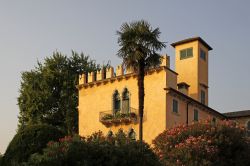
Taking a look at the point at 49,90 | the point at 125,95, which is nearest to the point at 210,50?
the point at 125,95

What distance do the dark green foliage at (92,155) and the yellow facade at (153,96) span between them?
72.7 ft

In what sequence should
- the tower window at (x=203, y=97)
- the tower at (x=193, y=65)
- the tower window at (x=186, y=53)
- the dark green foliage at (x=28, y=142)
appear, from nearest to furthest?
1. the dark green foliage at (x=28, y=142)
2. the tower at (x=193, y=65)
3. the tower window at (x=186, y=53)
4. the tower window at (x=203, y=97)

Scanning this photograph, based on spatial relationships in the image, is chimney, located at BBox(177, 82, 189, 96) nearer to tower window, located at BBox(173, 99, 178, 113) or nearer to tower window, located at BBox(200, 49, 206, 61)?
tower window, located at BBox(173, 99, 178, 113)

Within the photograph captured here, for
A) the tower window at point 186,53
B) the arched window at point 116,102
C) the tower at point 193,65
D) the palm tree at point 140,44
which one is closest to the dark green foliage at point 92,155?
the palm tree at point 140,44

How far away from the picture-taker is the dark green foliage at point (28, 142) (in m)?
28.7

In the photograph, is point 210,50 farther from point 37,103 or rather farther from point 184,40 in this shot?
point 37,103

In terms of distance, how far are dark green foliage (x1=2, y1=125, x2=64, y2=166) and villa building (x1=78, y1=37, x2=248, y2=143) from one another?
1322 centimetres

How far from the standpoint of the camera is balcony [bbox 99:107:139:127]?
42375 mm

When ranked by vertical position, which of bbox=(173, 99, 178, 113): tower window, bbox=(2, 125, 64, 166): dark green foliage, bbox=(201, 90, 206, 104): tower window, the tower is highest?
the tower

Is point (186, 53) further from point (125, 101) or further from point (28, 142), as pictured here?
point (28, 142)

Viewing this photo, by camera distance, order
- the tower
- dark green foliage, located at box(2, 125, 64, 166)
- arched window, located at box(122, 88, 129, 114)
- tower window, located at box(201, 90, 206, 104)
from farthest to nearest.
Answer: tower window, located at box(201, 90, 206, 104), the tower, arched window, located at box(122, 88, 129, 114), dark green foliage, located at box(2, 125, 64, 166)

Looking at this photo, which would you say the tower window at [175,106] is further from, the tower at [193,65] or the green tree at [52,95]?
the green tree at [52,95]

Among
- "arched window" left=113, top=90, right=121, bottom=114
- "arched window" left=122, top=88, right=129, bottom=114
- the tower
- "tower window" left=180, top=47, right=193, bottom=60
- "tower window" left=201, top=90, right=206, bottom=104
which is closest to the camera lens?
"arched window" left=122, top=88, right=129, bottom=114

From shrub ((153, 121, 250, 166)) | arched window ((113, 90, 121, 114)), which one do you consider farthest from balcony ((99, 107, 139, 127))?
shrub ((153, 121, 250, 166))
